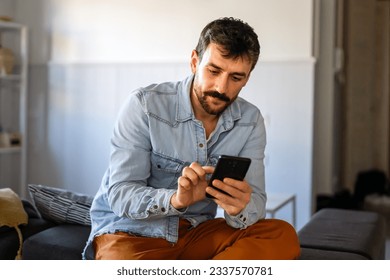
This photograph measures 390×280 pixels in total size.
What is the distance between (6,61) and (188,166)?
2485 mm

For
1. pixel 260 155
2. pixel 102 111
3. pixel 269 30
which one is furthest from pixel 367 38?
pixel 260 155

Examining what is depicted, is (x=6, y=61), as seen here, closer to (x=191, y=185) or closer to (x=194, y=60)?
(x=194, y=60)

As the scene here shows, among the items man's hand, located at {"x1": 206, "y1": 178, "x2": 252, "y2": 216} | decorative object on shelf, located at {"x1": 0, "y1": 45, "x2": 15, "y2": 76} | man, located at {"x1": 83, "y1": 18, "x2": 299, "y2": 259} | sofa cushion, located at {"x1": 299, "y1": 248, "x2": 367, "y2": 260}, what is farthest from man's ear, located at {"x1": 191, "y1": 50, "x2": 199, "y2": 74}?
decorative object on shelf, located at {"x1": 0, "y1": 45, "x2": 15, "y2": 76}

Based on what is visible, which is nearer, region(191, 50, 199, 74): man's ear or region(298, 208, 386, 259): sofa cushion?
region(191, 50, 199, 74): man's ear

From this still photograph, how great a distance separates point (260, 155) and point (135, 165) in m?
0.32

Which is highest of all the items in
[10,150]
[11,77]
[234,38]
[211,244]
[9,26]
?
[9,26]

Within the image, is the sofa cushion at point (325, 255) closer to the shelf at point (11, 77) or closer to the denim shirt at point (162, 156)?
the denim shirt at point (162, 156)

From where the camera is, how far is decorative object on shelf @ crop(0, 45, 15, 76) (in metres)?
3.50

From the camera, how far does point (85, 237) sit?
5.64ft

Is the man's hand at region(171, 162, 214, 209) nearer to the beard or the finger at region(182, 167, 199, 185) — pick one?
the finger at region(182, 167, 199, 185)

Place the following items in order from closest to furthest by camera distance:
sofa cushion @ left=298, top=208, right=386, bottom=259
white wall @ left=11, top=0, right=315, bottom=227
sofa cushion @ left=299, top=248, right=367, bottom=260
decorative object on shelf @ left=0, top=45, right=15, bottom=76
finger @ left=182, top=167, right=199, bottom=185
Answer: finger @ left=182, top=167, right=199, bottom=185, sofa cushion @ left=299, top=248, right=367, bottom=260, sofa cushion @ left=298, top=208, right=386, bottom=259, white wall @ left=11, top=0, right=315, bottom=227, decorative object on shelf @ left=0, top=45, right=15, bottom=76

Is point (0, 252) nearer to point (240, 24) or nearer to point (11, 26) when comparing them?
point (240, 24)

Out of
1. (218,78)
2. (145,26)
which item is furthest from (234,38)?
(145,26)

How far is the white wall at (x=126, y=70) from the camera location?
3.24 meters
